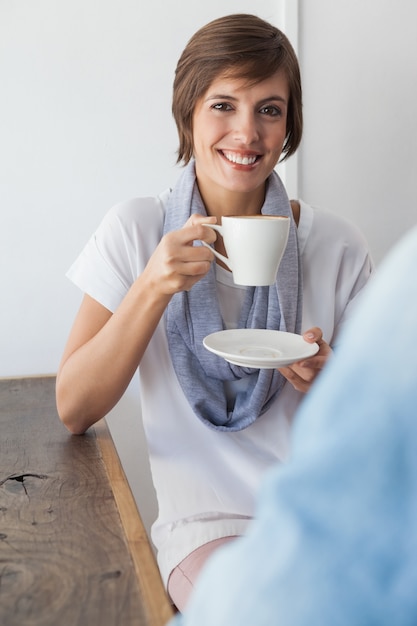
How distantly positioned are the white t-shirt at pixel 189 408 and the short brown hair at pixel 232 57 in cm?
21

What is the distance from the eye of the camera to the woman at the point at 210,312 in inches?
50.4

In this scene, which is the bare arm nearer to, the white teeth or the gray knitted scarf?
the gray knitted scarf

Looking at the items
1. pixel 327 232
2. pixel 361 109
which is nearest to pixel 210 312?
pixel 327 232

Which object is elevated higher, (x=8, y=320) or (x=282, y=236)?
(x=282, y=236)


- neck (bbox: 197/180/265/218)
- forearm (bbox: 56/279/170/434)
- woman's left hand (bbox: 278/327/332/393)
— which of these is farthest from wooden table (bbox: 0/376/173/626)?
neck (bbox: 197/180/265/218)

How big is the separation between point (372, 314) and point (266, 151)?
3.61 feet

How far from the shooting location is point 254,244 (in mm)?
1115

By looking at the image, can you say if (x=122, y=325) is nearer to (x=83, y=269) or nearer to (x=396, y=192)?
(x=83, y=269)

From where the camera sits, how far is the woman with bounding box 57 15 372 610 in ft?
4.20

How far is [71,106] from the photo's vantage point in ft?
6.12

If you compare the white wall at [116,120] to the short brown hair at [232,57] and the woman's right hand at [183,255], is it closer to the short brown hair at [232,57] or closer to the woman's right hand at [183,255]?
the short brown hair at [232,57]

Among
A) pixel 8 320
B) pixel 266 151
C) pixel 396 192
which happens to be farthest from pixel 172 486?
pixel 396 192

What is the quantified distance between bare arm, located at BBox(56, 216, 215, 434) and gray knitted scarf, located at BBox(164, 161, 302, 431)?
0.40 ft

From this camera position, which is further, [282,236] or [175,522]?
[175,522]
